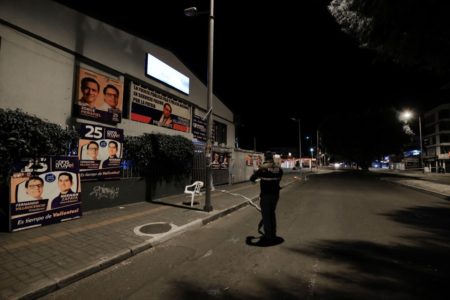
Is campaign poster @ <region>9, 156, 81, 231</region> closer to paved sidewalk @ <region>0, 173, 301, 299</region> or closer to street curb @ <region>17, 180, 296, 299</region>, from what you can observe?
paved sidewalk @ <region>0, 173, 301, 299</region>

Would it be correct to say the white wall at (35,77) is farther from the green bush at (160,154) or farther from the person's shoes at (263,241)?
the person's shoes at (263,241)

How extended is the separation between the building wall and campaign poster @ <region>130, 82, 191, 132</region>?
2.19 ft

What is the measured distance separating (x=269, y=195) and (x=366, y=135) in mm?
44485

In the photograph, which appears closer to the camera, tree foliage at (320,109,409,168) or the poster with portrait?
the poster with portrait

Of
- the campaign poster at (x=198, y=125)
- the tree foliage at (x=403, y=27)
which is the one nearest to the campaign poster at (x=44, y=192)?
the tree foliage at (x=403, y=27)

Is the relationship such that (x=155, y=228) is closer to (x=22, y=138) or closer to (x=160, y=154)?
(x=22, y=138)

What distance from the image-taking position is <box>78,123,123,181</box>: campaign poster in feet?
27.5

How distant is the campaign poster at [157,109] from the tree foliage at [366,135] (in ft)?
122

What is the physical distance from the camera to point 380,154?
44.7 m

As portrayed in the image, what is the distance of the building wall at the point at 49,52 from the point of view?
7645 millimetres

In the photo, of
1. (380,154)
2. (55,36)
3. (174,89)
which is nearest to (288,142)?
(380,154)

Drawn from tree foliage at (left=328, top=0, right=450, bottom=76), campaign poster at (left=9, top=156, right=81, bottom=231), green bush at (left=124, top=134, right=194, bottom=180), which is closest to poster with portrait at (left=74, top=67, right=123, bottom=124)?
green bush at (left=124, top=134, right=194, bottom=180)

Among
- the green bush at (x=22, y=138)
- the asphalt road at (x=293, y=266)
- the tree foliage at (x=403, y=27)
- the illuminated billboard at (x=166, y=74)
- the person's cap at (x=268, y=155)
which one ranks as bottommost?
the asphalt road at (x=293, y=266)

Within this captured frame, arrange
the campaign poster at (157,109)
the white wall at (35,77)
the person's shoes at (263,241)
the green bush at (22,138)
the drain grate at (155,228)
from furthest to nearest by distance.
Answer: the campaign poster at (157,109) < the white wall at (35,77) < the drain grate at (155,228) < the green bush at (22,138) < the person's shoes at (263,241)
